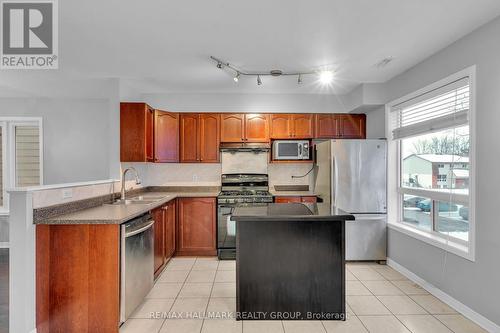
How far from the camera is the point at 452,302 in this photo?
2803 millimetres

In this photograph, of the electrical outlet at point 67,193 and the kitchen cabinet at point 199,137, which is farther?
the kitchen cabinet at point 199,137

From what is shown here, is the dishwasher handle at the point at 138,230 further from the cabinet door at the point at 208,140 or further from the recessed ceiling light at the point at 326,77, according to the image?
the recessed ceiling light at the point at 326,77

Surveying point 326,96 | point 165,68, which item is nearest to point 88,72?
point 165,68

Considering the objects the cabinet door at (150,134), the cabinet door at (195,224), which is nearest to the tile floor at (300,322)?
the cabinet door at (195,224)

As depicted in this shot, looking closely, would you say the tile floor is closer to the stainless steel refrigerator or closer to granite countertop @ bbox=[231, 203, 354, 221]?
the stainless steel refrigerator

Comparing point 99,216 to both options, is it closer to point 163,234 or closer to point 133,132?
point 163,234

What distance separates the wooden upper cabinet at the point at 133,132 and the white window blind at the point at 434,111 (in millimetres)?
3503

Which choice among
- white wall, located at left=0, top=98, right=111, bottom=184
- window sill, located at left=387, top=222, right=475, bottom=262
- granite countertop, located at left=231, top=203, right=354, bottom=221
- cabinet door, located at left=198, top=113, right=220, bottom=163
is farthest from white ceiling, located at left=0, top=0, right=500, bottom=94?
window sill, located at left=387, top=222, right=475, bottom=262

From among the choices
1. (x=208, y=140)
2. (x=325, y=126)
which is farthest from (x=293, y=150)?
(x=208, y=140)

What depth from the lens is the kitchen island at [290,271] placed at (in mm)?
2525

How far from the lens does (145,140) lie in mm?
3963

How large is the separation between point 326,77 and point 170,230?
10.0ft

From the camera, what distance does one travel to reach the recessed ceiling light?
3747 millimetres

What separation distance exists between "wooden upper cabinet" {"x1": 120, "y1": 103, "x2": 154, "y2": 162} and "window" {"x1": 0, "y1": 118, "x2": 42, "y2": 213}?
7.36 feet
